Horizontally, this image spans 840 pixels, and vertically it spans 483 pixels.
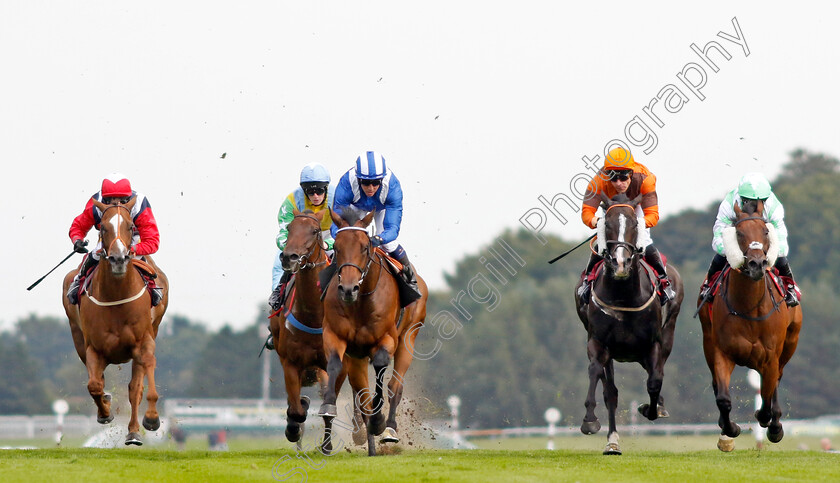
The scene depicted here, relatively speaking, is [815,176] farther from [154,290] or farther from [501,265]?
[154,290]

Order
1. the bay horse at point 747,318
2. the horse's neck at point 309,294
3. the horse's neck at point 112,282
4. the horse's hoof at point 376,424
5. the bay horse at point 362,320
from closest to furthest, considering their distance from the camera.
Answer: the bay horse at point 362,320
the bay horse at point 747,318
the horse's hoof at point 376,424
the horse's neck at point 309,294
the horse's neck at point 112,282

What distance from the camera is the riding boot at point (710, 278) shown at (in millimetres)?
13492

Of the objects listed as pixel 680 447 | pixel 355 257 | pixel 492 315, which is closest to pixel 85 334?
pixel 355 257

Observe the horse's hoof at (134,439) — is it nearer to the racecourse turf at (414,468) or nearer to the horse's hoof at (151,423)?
the racecourse turf at (414,468)

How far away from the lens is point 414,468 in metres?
10.9

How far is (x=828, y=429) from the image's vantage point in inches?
1401

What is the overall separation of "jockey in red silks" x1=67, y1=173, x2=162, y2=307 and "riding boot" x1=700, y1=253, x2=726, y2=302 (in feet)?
19.9

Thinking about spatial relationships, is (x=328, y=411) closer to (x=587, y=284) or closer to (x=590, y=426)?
(x=590, y=426)

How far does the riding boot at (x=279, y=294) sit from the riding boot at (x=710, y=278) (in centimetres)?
458

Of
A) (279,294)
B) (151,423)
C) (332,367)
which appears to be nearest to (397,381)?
(332,367)

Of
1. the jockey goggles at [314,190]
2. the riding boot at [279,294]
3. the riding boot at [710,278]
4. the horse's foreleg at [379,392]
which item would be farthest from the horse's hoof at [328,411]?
the riding boot at [710,278]

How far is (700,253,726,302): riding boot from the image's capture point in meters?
13.5

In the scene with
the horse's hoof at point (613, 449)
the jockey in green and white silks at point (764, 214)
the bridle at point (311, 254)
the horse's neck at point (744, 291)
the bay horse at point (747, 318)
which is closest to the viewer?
the bridle at point (311, 254)

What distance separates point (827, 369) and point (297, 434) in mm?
46753
